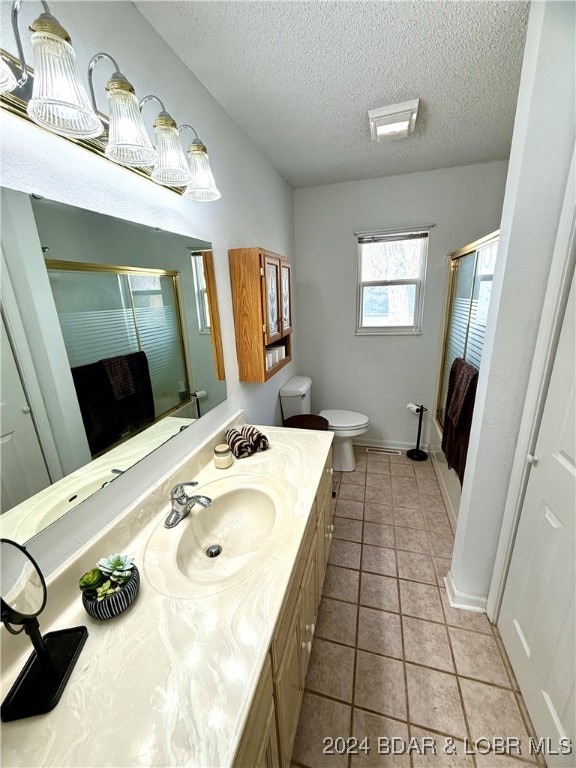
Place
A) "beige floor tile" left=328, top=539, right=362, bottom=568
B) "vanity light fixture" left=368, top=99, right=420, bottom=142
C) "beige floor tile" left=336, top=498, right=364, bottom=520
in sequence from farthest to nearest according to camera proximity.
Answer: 1. "beige floor tile" left=336, top=498, right=364, bottom=520
2. "beige floor tile" left=328, top=539, right=362, bottom=568
3. "vanity light fixture" left=368, top=99, right=420, bottom=142

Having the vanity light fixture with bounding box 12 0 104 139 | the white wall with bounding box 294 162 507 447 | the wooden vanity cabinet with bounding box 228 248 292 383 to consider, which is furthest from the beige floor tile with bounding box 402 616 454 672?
the vanity light fixture with bounding box 12 0 104 139

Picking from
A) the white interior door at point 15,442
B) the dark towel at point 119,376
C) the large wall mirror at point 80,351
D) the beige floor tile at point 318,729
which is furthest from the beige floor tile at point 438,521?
the white interior door at point 15,442

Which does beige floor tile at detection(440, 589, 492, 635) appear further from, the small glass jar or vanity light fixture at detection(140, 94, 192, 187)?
vanity light fixture at detection(140, 94, 192, 187)

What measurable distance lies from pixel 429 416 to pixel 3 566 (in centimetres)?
289

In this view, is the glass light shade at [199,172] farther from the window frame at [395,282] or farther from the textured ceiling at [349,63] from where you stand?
the window frame at [395,282]

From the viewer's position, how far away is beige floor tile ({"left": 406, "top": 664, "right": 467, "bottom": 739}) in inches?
42.4

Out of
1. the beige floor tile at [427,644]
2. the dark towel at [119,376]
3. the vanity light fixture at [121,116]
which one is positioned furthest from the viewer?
the beige floor tile at [427,644]

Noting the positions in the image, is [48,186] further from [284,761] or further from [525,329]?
[284,761]

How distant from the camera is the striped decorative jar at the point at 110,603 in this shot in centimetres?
70

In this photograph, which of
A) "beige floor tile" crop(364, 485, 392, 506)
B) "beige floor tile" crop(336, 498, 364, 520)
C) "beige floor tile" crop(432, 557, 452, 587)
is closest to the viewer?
"beige floor tile" crop(432, 557, 452, 587)

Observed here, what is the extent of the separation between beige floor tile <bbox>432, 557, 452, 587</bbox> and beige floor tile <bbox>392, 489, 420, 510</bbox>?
17.3 inches

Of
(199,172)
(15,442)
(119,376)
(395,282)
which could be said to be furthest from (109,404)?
(395,282)

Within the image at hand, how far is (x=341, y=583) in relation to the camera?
1620mm

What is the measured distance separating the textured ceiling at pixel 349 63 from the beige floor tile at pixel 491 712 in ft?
8.27
